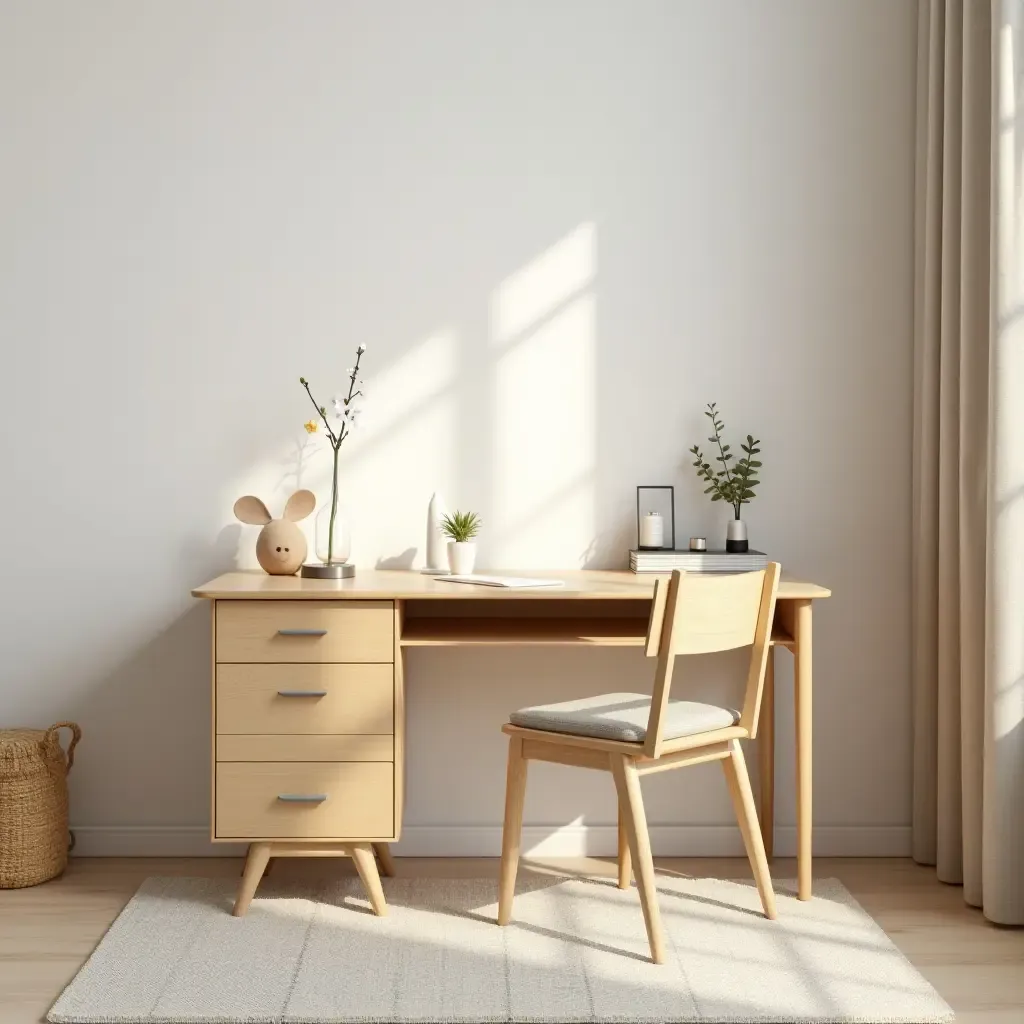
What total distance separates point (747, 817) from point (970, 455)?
0.98 m

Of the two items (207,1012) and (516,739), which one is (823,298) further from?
(207,1012)

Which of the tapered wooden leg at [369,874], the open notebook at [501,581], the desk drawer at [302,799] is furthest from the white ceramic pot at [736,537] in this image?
the tapered wooden leg at [369,874]

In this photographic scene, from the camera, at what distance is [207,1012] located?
82.7 inches

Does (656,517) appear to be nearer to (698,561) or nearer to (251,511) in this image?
(698,561)

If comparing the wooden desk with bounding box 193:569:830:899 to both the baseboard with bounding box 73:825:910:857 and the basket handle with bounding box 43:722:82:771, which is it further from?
the basket handle with bounding box 43:722:82:771

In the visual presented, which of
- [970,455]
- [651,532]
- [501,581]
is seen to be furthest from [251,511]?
[970,455]

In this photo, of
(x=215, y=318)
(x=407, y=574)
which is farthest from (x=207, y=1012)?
(x=215, y=318)

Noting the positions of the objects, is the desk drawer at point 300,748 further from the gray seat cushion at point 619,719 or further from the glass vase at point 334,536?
the glass vase at point 334,536

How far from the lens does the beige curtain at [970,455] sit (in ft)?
8.20

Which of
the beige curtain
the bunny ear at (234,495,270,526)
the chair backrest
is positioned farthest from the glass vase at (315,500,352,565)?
the beige curtain

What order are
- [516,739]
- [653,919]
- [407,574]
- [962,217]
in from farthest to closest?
[407,574], [962,217], [516,739], [653,919]

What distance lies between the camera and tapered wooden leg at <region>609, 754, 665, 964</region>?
2264 mm

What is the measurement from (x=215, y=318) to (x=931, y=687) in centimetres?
209

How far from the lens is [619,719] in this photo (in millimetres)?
2346
